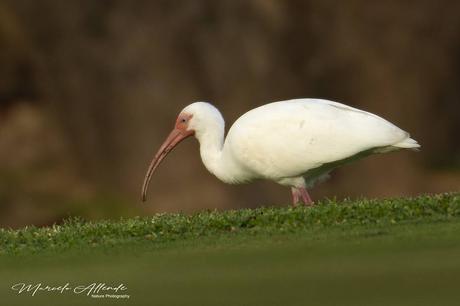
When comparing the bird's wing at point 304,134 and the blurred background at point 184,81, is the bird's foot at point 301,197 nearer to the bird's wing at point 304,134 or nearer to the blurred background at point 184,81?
the bird's wing at point 304,134

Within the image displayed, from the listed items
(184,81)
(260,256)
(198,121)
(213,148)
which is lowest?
(184,81)

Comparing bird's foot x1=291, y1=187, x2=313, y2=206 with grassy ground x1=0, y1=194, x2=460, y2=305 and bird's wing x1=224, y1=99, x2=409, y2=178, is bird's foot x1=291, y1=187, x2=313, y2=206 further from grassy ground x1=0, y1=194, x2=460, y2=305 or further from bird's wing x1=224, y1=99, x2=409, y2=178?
grassy ground x1=0, y1=194, x2=460, y2=305

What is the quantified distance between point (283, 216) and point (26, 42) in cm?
1237

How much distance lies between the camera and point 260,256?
25.4 ft

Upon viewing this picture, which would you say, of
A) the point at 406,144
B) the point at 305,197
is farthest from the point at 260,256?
the point at 305,197

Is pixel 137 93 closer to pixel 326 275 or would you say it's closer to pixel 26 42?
pixel 26 42

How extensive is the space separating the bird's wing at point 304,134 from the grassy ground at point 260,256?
21.6 inches

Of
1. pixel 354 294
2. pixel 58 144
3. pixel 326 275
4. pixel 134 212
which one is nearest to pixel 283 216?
pixel 326 275

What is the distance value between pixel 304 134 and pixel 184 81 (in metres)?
10.4

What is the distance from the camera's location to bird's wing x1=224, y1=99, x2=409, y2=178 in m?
10.8

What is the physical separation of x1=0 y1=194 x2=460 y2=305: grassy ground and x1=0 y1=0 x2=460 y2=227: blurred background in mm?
9924

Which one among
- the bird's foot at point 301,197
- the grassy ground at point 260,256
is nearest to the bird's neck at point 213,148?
the bird's foot at point 301,197

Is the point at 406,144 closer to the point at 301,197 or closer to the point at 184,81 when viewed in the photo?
the point at 301,197

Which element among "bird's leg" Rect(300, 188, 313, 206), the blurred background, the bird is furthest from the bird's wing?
the blurred background
